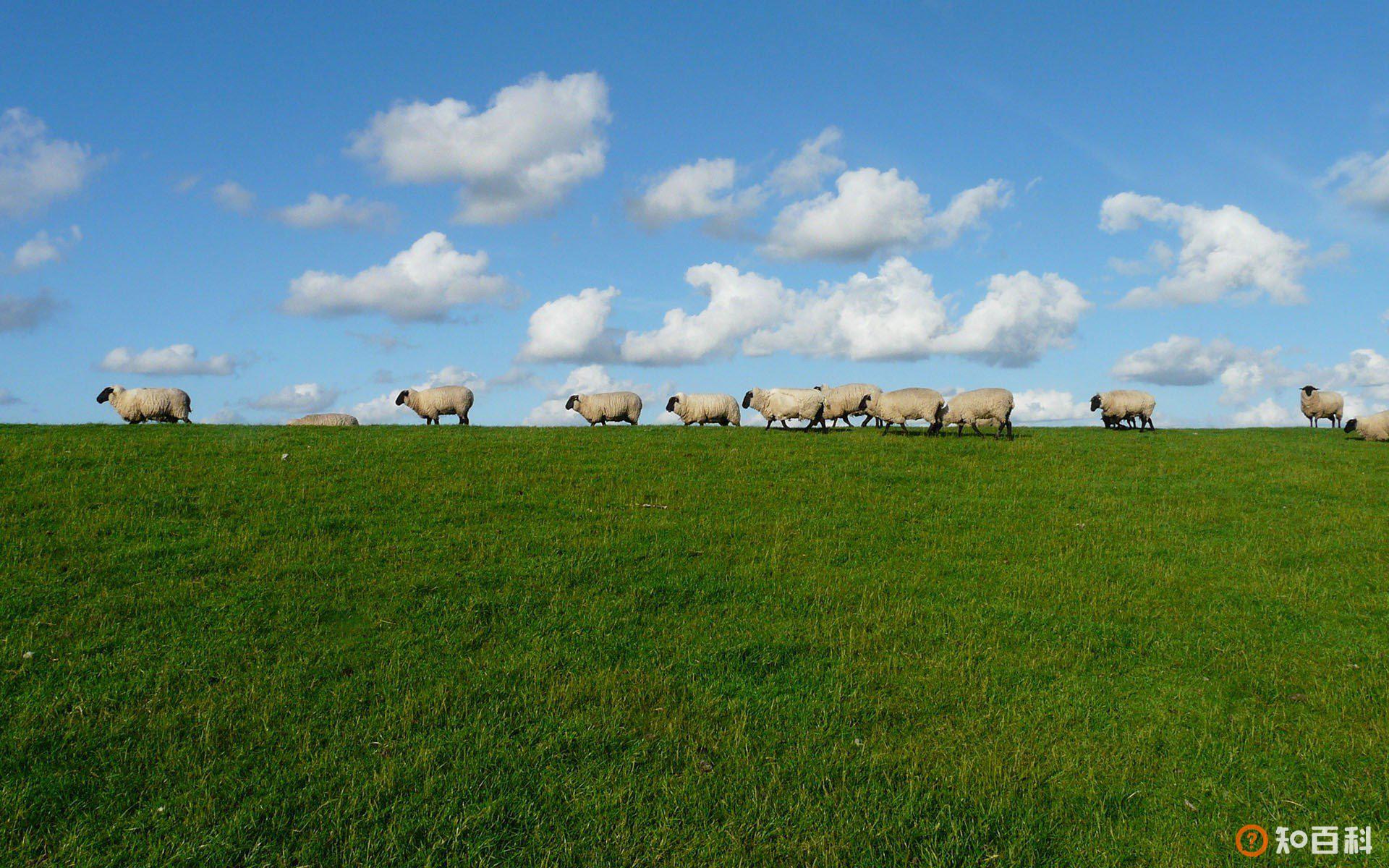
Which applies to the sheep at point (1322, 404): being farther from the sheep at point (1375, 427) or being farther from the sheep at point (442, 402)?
the sheep at point (442, 402)

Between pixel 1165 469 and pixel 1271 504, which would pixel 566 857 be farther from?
pixel 1165 469

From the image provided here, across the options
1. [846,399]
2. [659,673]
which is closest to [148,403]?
[846,399]

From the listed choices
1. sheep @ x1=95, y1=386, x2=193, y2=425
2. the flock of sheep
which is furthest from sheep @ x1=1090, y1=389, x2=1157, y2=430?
sheep @ x1=95, y1=386, x2=193, y2=425

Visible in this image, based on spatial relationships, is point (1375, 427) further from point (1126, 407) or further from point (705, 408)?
point (705, 408)

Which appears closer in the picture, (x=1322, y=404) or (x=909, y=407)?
(x=909, y=407)

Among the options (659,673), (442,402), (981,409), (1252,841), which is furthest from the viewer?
(442,402)

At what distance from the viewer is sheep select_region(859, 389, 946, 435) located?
3288 centimetres

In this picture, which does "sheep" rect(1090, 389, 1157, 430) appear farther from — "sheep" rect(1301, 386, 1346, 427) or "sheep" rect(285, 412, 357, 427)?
"sheep" rect(285, 412, 357, 427)

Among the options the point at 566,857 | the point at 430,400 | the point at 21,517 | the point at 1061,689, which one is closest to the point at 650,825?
the point at 566,857

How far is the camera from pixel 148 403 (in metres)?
36.8

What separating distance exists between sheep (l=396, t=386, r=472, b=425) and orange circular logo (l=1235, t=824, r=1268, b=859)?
36.8m

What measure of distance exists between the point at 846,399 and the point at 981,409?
21.9ft

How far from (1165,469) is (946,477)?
859 centimetres

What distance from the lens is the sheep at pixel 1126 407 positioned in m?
39.0
